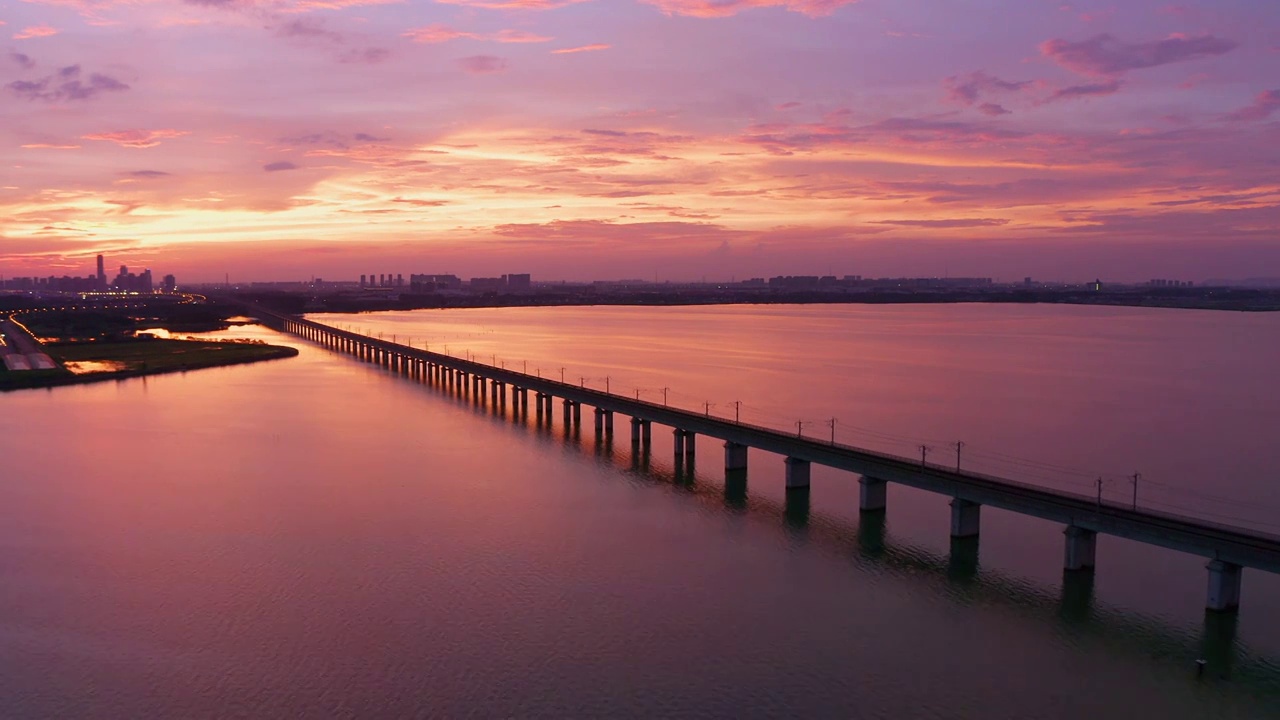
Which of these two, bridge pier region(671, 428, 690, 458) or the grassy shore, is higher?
bridge pier region(671, 428, 690, 458)

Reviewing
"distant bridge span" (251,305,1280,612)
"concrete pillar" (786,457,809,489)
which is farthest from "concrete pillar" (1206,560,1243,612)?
"concrete pillar" (786,457,809,489)

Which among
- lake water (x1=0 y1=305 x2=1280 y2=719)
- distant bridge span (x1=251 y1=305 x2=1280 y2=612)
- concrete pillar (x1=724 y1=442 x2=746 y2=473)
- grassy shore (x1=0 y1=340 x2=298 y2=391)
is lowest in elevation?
lake water (x1=0 y1=305 x2=1280 y2=719)

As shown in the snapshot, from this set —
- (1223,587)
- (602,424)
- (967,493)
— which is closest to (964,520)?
(967,493)

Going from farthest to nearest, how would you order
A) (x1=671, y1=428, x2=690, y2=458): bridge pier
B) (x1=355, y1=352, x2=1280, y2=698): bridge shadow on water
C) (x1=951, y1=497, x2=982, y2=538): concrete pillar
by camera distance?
(x1=671, y1=428, x2=690, y2=458): bridge pier → (x1=951, y1=497, x2=982, y2=538): concrete pillar → (x1=355, y1=352, x2=1280, y2=698): bridge shadow on water

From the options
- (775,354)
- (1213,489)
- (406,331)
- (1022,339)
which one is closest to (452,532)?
(1213,489)

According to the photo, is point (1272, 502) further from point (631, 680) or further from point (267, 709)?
point (267, 709)

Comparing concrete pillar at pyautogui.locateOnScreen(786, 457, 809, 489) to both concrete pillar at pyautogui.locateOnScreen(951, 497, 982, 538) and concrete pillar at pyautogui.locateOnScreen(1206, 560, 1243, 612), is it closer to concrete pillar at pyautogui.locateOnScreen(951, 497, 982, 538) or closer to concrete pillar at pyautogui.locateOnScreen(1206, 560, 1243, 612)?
concrete pillar at pyautogui.locateOnScreen(951, 497, 982, 538)

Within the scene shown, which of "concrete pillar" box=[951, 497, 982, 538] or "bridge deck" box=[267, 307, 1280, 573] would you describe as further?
"concrete pillar" box=[951, 497, 982, 538]

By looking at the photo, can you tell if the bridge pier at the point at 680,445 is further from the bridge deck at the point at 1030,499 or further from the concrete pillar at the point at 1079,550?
the concrete pillar at the point at 1079,550
